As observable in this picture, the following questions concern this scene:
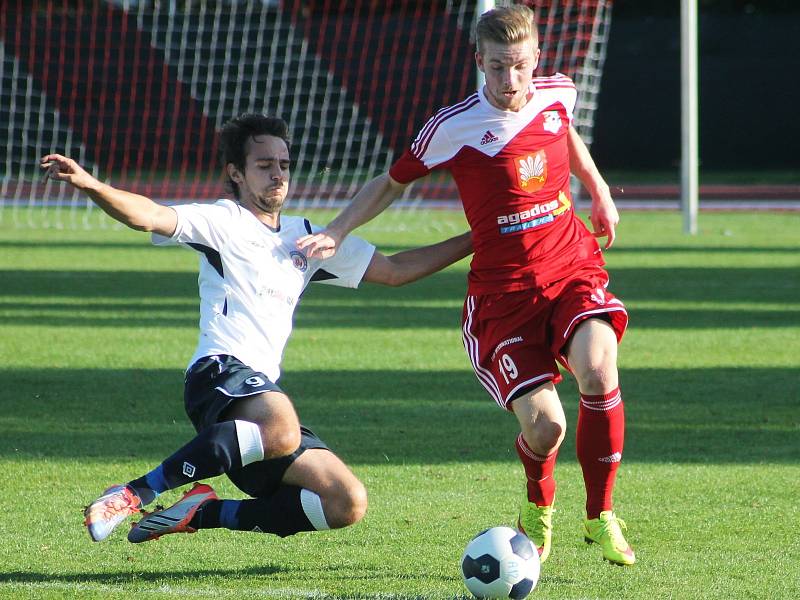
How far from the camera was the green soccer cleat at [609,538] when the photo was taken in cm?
471

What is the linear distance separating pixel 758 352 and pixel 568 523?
15.1ft

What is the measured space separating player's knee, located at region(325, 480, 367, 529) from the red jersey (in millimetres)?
937

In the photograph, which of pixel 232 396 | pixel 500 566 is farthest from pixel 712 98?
pixel 500 566

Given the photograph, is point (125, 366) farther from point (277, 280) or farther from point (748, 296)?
point (748, 296)

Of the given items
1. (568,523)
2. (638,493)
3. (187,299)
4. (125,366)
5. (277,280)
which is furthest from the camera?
(187,299)

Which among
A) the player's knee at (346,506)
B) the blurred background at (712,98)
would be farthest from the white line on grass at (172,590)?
the blurred background at (712,98)

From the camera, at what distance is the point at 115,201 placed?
177 inches

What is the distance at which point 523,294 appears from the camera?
16.4 feet

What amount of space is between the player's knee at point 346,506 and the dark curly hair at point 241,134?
1.22 m

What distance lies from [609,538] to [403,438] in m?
2.38

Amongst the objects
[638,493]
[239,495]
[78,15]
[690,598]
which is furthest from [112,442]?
[78,15]

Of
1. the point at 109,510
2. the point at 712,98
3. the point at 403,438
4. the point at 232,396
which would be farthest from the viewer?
the point at 712,98

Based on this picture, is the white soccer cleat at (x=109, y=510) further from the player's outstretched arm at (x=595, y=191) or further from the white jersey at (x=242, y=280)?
the player's outstretched arm at (x=595, y=191)

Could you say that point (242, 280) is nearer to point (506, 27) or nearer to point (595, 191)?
point (506, 27)
